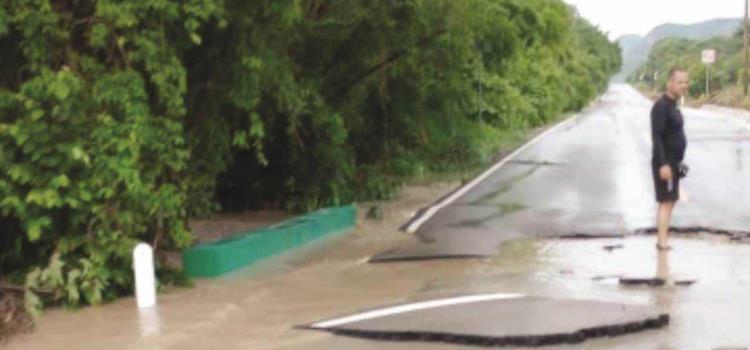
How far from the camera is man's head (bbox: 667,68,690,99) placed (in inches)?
406

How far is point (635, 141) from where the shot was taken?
3366cm

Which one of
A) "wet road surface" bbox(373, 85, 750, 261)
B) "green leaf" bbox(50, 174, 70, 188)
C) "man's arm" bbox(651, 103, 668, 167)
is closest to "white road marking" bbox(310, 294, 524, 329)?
"green leaf" bbox(50, 174, 70, 188)

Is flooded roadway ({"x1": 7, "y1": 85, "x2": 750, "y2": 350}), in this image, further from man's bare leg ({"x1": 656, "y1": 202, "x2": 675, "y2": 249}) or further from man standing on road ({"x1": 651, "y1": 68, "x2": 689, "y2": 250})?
man standing on road ({"x1": 651, "y1": 68, "x2": 689, "y2": 250})

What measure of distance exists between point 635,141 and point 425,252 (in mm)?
23697

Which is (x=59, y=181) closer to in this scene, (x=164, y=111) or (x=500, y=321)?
(x=164, y=111)

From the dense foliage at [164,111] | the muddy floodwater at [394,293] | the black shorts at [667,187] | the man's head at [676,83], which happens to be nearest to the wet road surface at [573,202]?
the muddy floodwater at [394,293]

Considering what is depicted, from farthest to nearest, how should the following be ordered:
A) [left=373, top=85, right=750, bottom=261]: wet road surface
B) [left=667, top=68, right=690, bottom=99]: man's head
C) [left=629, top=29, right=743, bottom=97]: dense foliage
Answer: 1. [left=629, top=29, right=743, bottom=97]: dense foliage
2. [left=373, top=85, right=750, bottom=261]: wet road surface
3. [left=667, top=68, right=690, bottom=99]: man's head

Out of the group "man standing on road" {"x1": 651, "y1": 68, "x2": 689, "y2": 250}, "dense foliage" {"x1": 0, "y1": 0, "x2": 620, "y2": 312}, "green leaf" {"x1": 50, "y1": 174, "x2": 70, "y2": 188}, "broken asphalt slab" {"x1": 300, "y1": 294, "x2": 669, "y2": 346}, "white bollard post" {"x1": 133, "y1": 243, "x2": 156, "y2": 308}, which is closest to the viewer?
"broken asphalt slab" {"x1": 300, "y1": 294, "x2": 669, "y2": 346}

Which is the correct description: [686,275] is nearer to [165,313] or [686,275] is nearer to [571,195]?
[165,313]

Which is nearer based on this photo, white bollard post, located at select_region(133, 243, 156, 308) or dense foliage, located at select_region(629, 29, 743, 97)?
white bollard post, located at select_region(133, 243, 156, 308)

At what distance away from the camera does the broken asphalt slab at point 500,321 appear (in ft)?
23.0

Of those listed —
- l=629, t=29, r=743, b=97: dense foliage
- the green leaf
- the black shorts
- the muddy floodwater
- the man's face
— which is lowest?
the muddy floodwater

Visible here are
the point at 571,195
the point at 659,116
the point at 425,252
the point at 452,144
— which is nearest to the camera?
the point at 659,116

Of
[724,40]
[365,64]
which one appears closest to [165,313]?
[365,64]
